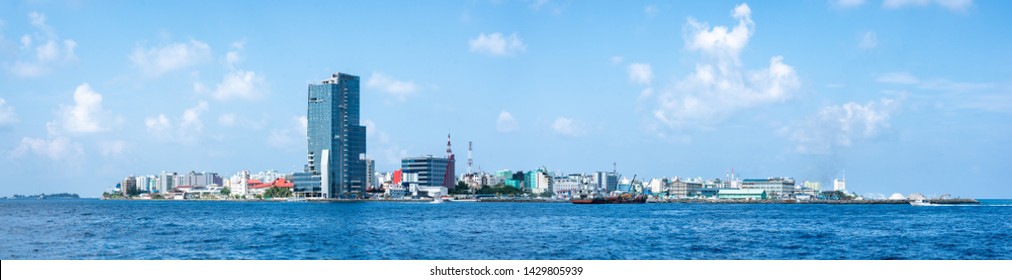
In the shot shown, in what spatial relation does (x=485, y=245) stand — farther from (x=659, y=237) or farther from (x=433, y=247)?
(x=659, y=237)

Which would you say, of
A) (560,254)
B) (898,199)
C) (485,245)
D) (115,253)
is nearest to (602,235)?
(485,245)

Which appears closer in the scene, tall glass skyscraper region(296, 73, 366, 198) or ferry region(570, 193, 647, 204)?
ferry region(570, 193, 647, 204)

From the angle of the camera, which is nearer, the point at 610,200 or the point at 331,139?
the point at 610,200

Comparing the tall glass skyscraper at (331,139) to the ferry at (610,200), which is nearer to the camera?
the ferry at (610,200)

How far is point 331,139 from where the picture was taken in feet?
641

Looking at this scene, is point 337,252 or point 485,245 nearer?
point 337,252

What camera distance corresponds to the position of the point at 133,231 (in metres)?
44.2

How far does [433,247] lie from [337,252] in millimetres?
3555

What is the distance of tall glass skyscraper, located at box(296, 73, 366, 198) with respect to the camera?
195 m

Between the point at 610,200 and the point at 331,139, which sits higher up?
the point at 331,139

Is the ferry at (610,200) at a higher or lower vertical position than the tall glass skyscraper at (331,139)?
lower

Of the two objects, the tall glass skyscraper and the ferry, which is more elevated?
the tall glass skyscraper

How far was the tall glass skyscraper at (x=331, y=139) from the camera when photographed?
195250mm
